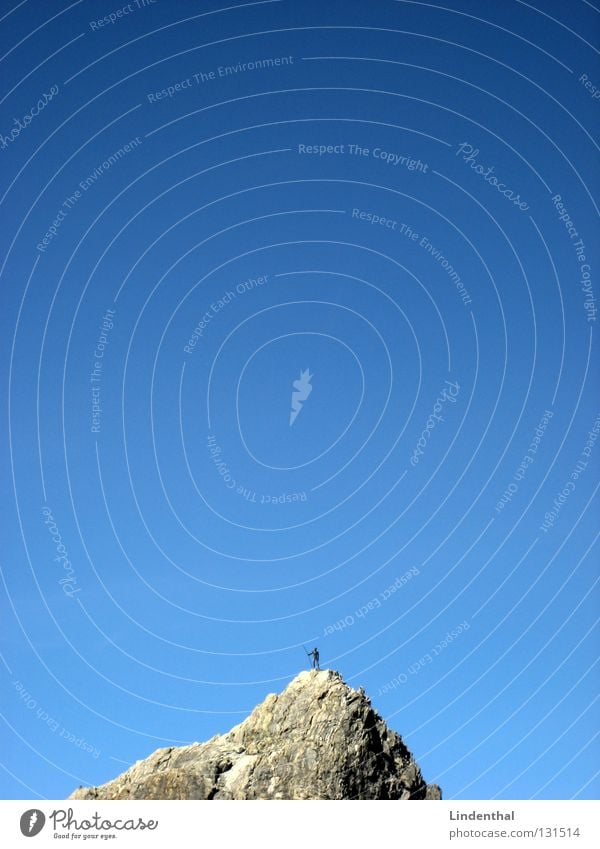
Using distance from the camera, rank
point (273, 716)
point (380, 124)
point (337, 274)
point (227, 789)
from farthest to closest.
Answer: point (273, 716)
point (227, 789)
point (337, 274)
point (380, 124)

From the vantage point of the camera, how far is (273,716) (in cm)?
9294

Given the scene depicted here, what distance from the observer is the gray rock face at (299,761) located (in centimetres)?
8331

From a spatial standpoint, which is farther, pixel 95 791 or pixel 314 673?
pixel 314 673

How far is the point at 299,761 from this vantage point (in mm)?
85000

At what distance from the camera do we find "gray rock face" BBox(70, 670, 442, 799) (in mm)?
83312
